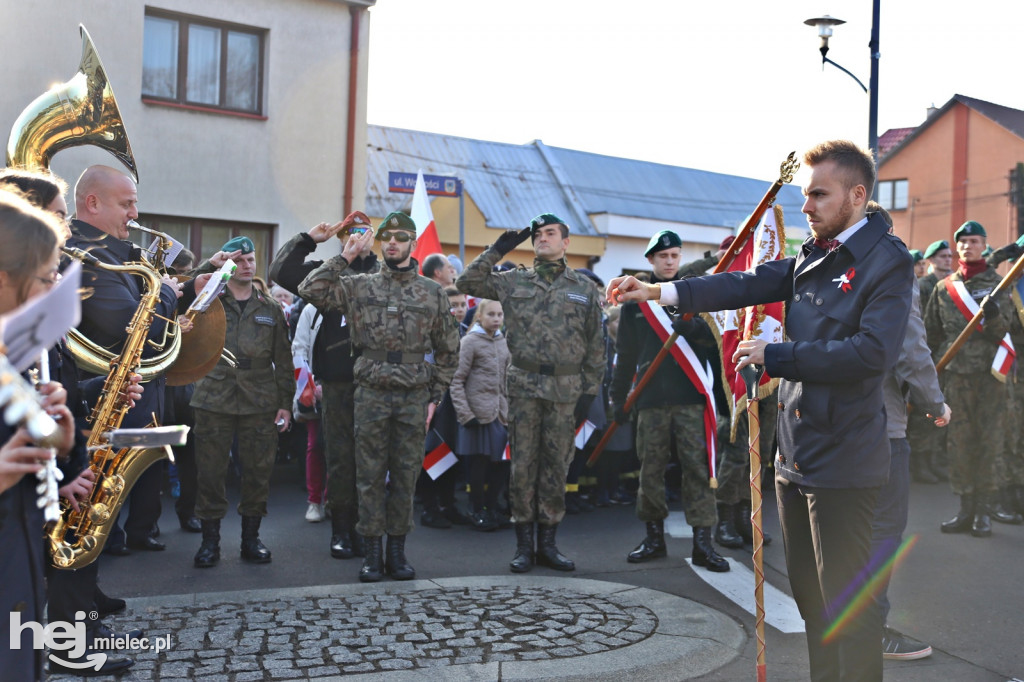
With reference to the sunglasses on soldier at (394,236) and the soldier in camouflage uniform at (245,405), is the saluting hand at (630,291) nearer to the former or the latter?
the sunglasses on soldier at (394,236)

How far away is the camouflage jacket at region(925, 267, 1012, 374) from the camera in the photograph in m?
8.48

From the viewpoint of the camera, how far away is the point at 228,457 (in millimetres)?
7031

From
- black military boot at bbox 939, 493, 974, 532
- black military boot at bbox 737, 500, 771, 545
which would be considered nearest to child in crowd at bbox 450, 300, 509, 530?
black military boot at bbox 737, 500, 771, 545

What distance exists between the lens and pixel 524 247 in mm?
27172

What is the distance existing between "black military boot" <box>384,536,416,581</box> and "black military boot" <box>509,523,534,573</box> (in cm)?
72

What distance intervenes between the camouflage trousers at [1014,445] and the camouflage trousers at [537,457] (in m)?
4.32

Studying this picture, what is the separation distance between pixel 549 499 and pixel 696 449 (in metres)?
1.12

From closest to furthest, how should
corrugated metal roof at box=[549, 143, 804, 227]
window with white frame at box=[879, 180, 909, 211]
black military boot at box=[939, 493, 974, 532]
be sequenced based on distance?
1. black military boot at box=[939, 493, 974, 532]
2. corrugated metal roof at box=[549, 143, 804, 227]
3. window with white frame at box=[879, 180, 909, 211]

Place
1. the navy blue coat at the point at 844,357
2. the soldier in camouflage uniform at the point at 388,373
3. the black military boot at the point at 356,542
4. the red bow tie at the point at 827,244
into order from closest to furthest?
the navy blue coat at the point at 844,357
the red bow tie at the point at 827,244
the soldier in camouflage uniform at the point at 388,373
the black military boot at the point at 356,542

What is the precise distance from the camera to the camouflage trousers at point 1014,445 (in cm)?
881

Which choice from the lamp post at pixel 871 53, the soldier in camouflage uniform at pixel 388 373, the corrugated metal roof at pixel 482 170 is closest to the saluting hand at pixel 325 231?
the soldier in camouflage uniform at pixel 388 373

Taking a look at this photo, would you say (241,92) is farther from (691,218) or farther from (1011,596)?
(691,218)

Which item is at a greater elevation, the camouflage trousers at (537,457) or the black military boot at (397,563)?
the camouflage trousers at (537,457)

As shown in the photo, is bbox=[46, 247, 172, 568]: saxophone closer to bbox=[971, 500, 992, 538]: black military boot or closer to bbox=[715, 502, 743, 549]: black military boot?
bbox=[715, 502, 743, 549]: black military boot
